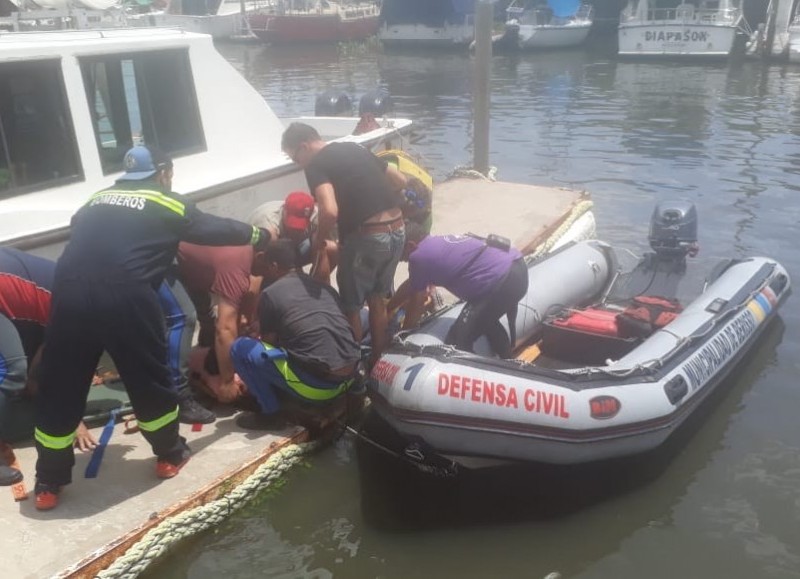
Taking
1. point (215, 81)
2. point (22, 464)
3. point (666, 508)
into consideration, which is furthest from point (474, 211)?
point (22, 464)

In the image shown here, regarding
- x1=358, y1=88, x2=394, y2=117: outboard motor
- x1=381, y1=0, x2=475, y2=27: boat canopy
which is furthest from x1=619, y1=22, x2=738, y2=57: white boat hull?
x1=358, y1=88, x2=394, y2=117: outboard motor

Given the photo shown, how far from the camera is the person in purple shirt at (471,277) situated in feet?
16.6

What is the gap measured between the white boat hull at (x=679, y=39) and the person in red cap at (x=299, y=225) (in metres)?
25.7

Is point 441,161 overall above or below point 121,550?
below

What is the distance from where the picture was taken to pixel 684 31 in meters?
28.0

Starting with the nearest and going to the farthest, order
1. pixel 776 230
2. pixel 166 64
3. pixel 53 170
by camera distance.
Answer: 1. pixel 53 170
2. pixel 166 64
3. pixel 776 230

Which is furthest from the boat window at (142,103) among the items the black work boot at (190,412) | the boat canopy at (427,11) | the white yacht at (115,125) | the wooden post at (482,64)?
the boat canopy at (427,11)

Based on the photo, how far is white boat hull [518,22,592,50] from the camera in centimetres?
3294

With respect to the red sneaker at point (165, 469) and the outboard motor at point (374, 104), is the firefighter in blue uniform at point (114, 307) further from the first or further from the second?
the outboard motor at point (374, 104)

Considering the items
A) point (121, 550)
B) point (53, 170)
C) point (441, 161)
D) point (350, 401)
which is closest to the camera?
point (121, 550)

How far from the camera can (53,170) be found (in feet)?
19.0

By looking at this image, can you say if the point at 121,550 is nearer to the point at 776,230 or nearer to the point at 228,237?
the point at 228,237

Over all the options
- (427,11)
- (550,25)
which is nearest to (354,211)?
(550,25)

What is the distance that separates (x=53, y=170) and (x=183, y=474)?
260cm
